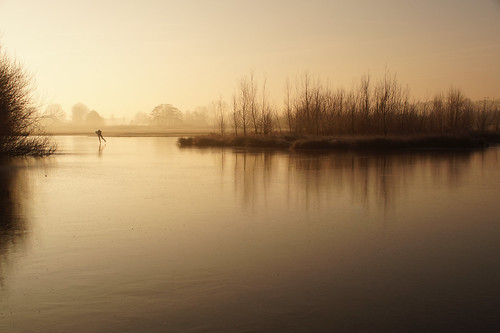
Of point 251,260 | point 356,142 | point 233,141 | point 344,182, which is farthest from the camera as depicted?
point 233,141

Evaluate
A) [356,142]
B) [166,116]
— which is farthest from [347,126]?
[166,116]

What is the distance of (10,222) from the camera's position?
9438 mm

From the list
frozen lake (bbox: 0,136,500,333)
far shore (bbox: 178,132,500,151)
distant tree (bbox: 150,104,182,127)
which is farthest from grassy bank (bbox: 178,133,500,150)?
distant tree (bbox: 150,104,182,127)

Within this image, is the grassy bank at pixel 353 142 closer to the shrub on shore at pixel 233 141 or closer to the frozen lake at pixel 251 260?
the shrub on shore at pixel 233 141

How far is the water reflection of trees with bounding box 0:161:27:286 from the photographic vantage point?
7142 mm

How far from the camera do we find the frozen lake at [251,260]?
466 centimetres

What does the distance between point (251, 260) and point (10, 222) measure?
575 centimetres

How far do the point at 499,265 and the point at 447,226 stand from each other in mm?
2629

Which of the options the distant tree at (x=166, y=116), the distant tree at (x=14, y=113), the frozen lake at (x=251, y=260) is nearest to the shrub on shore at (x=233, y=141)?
the distant tree at (x=14, y=113)

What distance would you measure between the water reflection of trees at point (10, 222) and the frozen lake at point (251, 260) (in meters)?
0.04

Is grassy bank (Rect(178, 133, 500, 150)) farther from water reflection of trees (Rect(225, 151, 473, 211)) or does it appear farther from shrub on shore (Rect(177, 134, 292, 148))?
water reflection of trees (Rect(225, 151, 473, 211))

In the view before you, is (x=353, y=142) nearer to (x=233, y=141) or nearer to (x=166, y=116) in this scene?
(x=233, y=141)

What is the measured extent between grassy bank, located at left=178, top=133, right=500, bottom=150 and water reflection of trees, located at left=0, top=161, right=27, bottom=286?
2784cm

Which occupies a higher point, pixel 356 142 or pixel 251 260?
pixel 356 142
